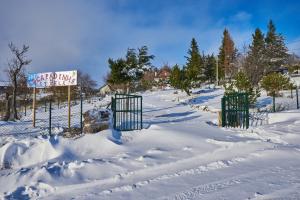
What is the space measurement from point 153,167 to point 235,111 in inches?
305

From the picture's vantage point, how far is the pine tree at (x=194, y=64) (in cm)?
3175

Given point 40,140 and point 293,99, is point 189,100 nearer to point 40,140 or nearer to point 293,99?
point 293,99

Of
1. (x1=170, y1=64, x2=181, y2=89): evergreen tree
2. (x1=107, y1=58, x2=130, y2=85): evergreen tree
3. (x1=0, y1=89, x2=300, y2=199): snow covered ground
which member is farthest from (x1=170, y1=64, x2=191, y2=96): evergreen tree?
(x1=0, y1=89, x2=300, y2=199): snow covered ground

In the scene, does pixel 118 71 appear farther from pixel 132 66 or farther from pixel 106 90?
pixel 106 90

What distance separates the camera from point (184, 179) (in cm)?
547

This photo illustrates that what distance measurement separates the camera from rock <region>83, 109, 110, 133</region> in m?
10.5

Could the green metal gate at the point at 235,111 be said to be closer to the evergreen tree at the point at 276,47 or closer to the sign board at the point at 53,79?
the sign board at the point at 53,79

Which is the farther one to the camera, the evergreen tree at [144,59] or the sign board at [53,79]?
the evergreen tree at [144,59]

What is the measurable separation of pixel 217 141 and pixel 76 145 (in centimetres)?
378

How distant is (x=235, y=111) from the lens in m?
13.2

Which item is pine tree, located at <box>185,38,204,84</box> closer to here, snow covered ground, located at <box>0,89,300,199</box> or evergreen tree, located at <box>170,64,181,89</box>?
evergreen tree, located at <box>170,64,181,89</box>

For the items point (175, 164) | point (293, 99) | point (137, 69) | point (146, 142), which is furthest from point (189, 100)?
point (175, 164)

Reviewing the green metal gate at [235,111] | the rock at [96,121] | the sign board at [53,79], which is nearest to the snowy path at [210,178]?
the rock at [96,121]

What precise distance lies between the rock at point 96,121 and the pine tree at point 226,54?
39706 mm
